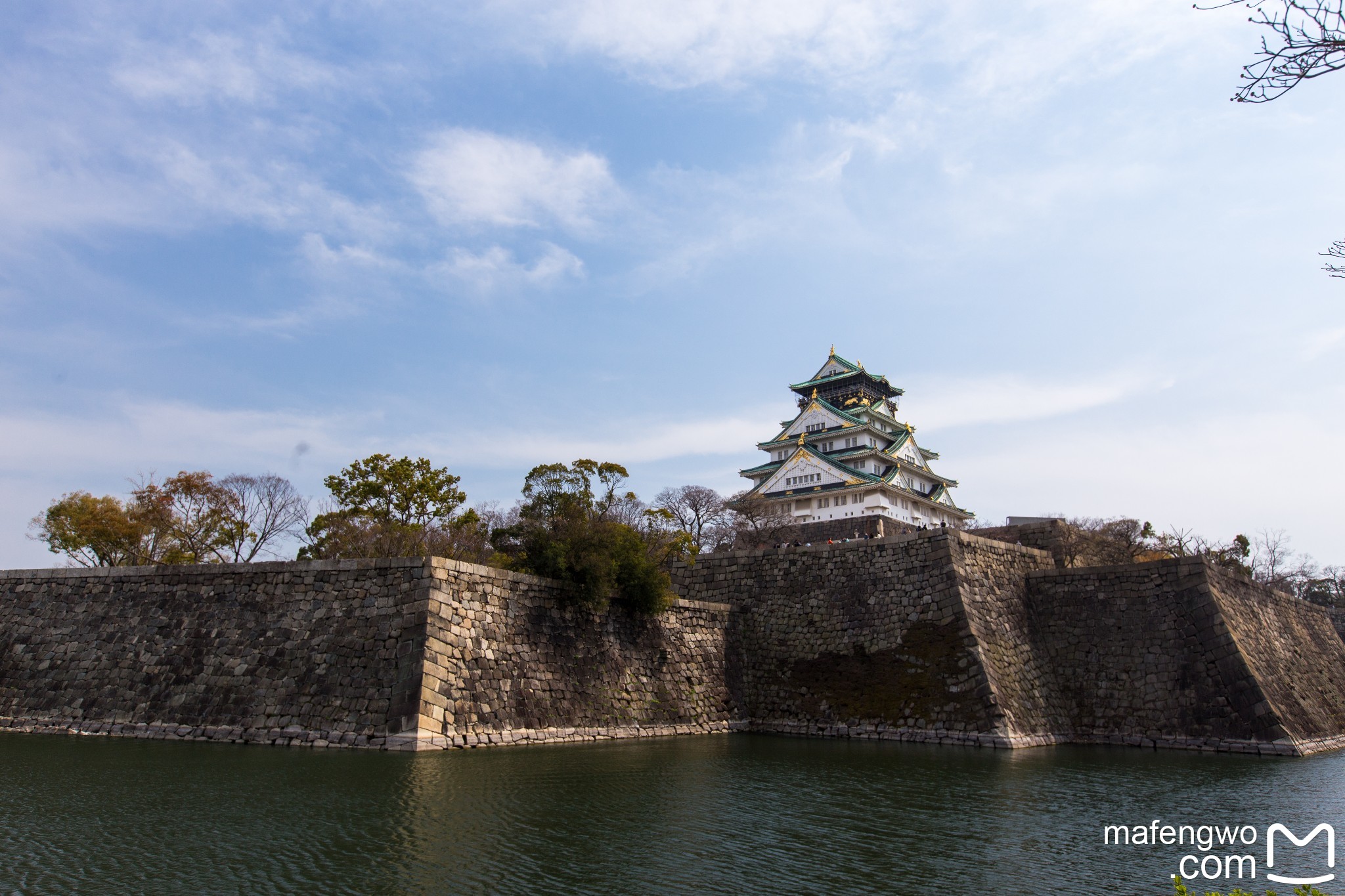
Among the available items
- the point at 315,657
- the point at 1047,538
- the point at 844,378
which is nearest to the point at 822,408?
the point at 844,378

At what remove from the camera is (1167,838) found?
966cm

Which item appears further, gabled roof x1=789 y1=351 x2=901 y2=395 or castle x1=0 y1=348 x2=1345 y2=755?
gabled roof x1=789 y1=351 x2=901 y2=395

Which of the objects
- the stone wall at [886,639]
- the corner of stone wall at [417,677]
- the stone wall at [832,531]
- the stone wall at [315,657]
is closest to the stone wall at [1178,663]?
the stone wall at [886,639]

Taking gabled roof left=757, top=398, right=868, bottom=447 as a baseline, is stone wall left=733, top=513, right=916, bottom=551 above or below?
below

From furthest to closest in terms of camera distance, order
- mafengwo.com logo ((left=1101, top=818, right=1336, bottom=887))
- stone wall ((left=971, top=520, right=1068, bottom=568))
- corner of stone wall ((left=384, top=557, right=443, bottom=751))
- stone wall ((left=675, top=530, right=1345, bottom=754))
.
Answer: stone wall ((left=971, top=520, right=1068, bottom=568)), stone wall ((left=675, top=530, right=1345, bottom=754)), corner of stone wall ((left=384, top=557, right=443, bottom=751)), mafengwo.com logo ((left=1101, top=818, right=1336, bottom=887))

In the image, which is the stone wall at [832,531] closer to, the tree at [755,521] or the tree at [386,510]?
the tree at [755,521]

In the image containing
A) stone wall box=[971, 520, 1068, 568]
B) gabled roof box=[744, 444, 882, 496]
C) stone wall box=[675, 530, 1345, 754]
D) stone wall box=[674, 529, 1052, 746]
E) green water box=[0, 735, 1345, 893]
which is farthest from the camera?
gabled roof box=[744, 444, 882, 496]

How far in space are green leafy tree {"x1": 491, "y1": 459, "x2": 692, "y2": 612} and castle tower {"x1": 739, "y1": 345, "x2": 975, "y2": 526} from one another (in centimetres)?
2761

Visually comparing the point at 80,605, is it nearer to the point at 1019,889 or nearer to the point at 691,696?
the point at 691,696

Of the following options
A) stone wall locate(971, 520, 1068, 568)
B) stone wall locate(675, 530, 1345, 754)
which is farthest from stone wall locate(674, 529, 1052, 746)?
stone wall locate(971, 520, 1068, 568)

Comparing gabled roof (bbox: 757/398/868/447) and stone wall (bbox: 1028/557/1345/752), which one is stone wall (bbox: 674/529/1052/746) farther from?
gabled roof (bbox: 757/398/868/447)

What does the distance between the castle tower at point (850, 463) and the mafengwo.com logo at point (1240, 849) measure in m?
35.7

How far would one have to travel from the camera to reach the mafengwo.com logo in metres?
8.19

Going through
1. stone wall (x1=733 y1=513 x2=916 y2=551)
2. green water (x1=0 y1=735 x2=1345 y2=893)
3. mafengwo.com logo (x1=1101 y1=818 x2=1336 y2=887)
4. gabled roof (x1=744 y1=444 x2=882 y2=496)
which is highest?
gabled roof (x1=744 y1=444 x2=882 y2=496)
